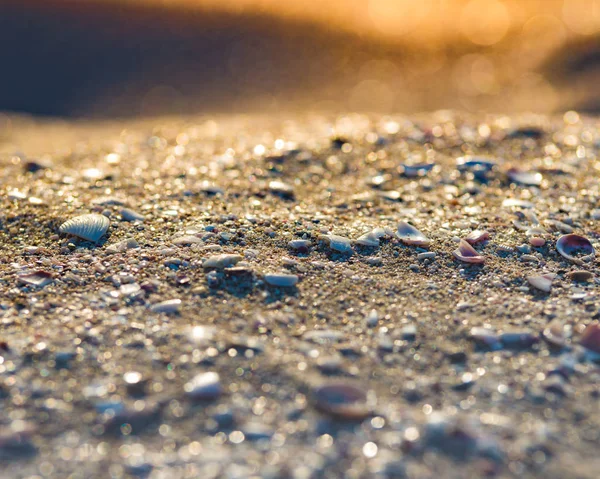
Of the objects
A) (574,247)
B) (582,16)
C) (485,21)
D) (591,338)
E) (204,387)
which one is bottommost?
(204,387)

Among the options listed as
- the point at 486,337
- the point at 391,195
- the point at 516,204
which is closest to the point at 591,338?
the point at 486,337

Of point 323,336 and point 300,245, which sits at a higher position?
point 300,245

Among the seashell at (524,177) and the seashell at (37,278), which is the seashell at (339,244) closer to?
the seashell at (37,278)

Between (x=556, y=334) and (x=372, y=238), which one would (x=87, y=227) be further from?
(x=556, y=334)

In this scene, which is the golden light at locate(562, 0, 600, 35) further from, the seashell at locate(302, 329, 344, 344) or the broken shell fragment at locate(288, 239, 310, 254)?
the seashell at locate(302, 329, 344, 344)

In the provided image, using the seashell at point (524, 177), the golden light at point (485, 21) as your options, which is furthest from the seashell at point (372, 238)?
the golden light at point (485, 21)

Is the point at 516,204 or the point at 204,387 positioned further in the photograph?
the point at 516,204
